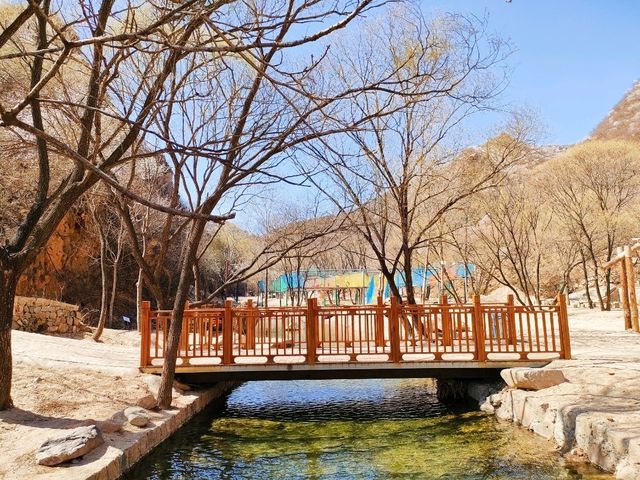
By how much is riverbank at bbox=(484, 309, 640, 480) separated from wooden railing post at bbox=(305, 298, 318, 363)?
353 centimetres

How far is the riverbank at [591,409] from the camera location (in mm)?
6059

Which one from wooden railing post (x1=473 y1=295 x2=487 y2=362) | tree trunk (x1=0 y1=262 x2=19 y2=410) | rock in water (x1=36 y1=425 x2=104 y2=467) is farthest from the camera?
wooden railing post (x1=473 y1=295 x2=487 y2=362)

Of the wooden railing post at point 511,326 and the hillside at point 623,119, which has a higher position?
the hillside at point 623,119

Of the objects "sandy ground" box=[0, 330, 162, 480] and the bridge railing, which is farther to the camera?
the bridge railing

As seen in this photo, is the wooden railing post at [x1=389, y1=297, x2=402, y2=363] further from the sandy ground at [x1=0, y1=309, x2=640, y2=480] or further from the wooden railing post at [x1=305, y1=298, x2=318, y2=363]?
the sandy ground at [x1=0, y1=309, x2=640, y2=480]

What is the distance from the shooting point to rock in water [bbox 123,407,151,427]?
7.59m

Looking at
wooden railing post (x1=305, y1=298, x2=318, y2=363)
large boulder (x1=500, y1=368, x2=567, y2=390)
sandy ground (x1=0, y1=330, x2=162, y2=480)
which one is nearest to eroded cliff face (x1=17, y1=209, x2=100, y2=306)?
sandy ground (x1=0, y1=330, x2=162, y2=480)

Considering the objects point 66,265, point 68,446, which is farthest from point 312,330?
point 66,265

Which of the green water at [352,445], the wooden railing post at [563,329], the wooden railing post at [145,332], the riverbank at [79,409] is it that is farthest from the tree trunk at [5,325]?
the wooden railing post at [563,329]

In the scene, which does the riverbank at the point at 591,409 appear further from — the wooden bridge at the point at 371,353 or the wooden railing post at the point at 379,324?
the wooden railing post at the point at 379,324

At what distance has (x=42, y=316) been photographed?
16.4 m

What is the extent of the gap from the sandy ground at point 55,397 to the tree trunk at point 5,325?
32 cm

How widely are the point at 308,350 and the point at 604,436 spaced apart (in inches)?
209

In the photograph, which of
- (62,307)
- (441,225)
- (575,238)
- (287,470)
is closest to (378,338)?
(287,470)
